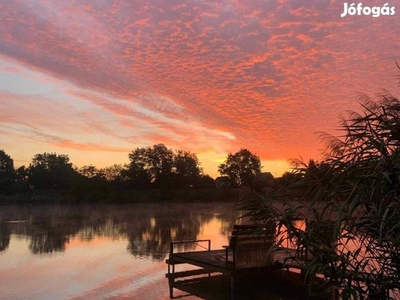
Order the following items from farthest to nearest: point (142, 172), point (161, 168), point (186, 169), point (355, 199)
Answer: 1. point (186, 169)
2. point (161, 168)
3. point (142, 172)
4. point (355, 199)

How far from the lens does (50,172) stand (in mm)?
73688

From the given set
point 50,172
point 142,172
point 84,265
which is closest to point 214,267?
point 84,265

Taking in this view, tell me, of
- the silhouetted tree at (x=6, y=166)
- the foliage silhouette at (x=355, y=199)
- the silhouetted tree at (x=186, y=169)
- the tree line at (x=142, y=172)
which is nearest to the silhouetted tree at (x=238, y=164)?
the tree line at (x=142, y=172)

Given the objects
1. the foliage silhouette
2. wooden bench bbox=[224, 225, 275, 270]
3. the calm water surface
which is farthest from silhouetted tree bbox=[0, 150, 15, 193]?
the foliage silhouette

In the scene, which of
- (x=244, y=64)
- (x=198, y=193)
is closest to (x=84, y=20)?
(x=244, y=64)

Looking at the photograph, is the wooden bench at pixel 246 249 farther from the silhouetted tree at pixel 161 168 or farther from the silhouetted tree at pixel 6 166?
the silhouetted tree at pixel 6 166

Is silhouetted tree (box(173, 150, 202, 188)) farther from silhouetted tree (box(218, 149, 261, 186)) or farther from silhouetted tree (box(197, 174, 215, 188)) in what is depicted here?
silhouetted tree (box(218, 149, 261, 186))

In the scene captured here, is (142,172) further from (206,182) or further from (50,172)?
(50,172)

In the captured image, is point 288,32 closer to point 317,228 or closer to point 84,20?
point 84,20

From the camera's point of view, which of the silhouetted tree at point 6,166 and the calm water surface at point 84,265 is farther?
the silhouetted tree at point 6,166

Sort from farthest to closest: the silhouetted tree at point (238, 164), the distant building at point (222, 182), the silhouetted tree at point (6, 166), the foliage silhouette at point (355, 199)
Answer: the silhouetted tree at point (6, 166) < the distant building at point (222, 182) < the silhouetted tree at point (238, 164) < the foliage silhouette at point (355, 199)

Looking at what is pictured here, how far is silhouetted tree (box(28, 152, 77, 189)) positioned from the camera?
7112 centimetres

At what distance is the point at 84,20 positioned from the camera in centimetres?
1299

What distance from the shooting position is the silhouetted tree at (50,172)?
71125 mm
